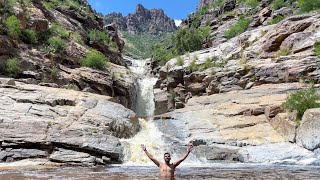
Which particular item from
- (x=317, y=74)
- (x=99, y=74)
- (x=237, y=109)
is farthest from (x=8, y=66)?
(x=317, y=74)

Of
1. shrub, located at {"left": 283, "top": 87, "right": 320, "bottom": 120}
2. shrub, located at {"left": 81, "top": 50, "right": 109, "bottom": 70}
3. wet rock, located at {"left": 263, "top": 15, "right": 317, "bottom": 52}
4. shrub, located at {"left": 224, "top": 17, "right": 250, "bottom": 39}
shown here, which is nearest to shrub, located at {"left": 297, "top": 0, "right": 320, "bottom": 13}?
wet rock, located at {"left": 263, "top": 15, "right": 317, "bottom": 52}

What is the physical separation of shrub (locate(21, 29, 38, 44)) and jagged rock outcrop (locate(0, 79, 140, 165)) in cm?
1020

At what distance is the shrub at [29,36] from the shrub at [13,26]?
0.86m

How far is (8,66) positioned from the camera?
1126 inches

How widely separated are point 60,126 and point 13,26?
53.5 ft

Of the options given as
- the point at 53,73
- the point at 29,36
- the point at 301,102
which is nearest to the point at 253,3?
the point at 29,36

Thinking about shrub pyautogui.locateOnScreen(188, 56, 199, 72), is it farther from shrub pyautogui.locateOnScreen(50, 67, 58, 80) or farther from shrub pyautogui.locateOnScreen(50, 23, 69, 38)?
shrub pyautogui.locateOnScreen(50, 23, 69, 38)

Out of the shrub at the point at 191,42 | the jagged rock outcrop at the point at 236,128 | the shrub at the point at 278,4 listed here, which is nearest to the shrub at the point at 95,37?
the shrub at the point at 191,42

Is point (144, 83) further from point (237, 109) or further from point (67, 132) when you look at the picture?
point (67, 132)

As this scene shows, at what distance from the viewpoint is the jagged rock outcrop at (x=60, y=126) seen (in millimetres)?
18016

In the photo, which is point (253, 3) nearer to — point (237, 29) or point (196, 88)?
point (237, 29)

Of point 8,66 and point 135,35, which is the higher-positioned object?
point 135,35

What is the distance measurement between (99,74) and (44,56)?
206 inches

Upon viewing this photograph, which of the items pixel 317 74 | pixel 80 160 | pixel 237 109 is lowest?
pixel 80 160
